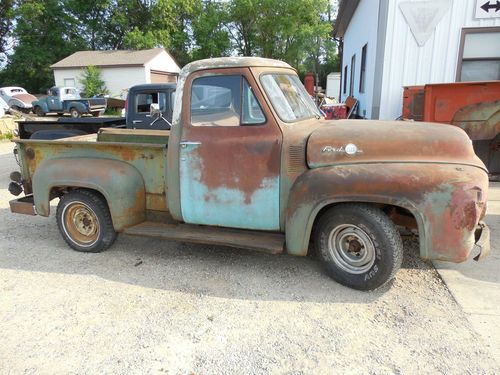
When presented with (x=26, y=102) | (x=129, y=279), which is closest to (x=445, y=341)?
(x=129, y=279)

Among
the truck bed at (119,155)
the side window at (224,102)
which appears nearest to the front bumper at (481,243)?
the side window at (224,102)

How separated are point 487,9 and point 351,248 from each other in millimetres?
6914

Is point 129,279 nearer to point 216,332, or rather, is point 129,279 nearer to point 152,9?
point 216,332

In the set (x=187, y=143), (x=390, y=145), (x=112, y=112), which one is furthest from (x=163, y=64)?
(x=390, y=145)

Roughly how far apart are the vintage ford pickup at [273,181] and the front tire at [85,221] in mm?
14

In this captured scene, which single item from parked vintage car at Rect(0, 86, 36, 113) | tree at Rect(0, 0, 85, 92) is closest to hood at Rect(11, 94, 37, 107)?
parked vintage car at Rect(0, 86, 36, 113)

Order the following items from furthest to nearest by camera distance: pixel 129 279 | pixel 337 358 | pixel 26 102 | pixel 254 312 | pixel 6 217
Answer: pixel 26 102 → pixel 6 217 → pixel 129 279 → pixel 254 312 → pixel 337 358

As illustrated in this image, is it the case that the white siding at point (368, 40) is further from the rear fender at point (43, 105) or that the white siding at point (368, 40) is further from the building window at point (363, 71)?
the rear fender at point (43, 105)

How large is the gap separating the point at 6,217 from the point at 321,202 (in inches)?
203

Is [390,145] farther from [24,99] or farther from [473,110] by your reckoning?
[24,99]

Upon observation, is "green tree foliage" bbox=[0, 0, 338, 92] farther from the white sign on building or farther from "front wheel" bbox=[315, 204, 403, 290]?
"front wheel" bbox=[315, 204, 403, 290]

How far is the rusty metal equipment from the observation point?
627 centimetres

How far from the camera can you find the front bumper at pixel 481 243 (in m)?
3.42

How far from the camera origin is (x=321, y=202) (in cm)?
348
